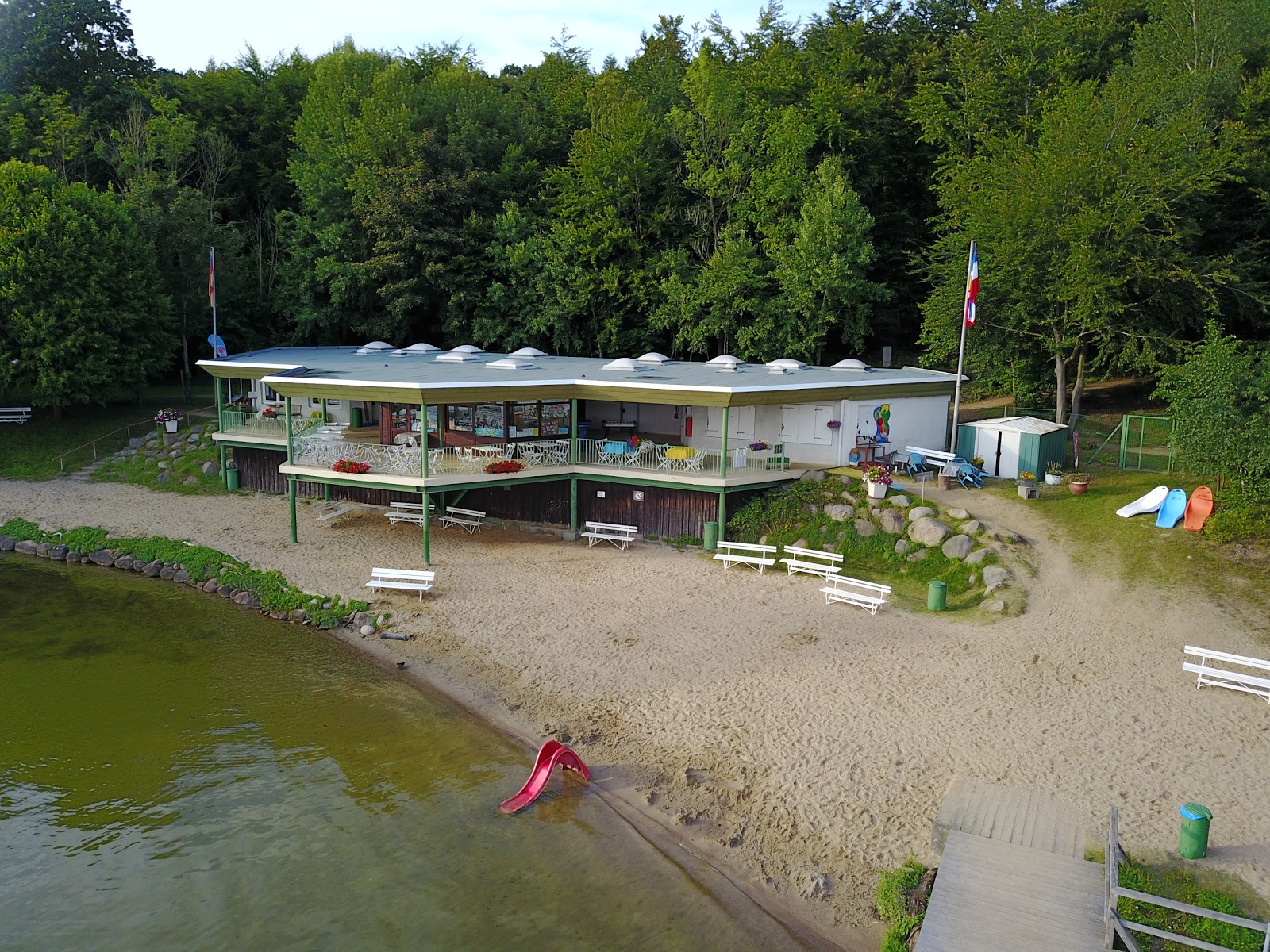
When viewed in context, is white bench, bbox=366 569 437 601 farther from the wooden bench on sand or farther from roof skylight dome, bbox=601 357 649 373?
roof skylight dome, bbox=601 357 649 373

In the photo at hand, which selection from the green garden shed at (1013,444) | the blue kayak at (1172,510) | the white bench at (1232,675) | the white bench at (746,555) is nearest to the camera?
the white bench at (1232,675)

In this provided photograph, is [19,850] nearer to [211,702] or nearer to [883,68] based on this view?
[211,702]

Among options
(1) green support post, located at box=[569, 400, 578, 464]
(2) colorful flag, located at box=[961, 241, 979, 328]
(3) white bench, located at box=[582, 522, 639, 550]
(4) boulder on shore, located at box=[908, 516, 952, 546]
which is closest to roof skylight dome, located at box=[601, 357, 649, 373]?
(1) green support post, located at box=[569, 400, 578, 464]

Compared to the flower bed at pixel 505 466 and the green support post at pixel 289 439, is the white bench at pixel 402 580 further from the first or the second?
the green support post at pixel 289 439

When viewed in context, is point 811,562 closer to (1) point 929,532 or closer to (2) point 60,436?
(1) point 929,532

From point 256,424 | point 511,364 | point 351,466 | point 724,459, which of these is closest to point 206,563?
point 351,466

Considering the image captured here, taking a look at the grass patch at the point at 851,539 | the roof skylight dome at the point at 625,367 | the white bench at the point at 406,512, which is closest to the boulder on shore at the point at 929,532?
the grass patch at the point at 851,539
